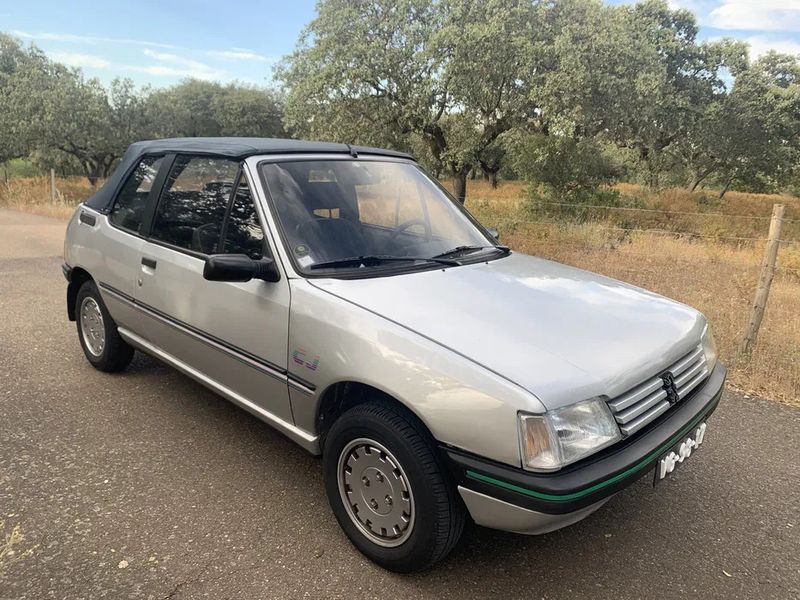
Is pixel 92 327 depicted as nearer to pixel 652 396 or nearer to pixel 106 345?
pixel 106 345

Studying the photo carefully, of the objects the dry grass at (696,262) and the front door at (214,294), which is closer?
the front door at (214,294)

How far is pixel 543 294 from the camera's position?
2.72m

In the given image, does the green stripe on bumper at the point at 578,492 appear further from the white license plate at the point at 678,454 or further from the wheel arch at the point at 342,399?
the wheel arch at the point at 342,399

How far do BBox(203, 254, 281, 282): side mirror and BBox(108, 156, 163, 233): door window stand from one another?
1488mm

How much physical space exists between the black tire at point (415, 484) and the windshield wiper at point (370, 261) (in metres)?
0.74

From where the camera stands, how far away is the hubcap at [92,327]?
4.34 meters

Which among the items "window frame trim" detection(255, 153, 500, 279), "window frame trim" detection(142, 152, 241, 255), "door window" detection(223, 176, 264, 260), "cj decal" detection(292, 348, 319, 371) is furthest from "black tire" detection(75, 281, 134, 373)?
"cj decal" detection(292, 348, 319, 371)

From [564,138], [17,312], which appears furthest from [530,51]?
[17,312]

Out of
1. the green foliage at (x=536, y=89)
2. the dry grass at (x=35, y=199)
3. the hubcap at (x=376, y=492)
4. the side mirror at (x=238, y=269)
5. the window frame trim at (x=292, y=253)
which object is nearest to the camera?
the hubcap at (x=376, y=492)

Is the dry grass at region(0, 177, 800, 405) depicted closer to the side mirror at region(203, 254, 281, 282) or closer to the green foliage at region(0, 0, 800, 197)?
the green foliage at region(0, 0, 800, 197)

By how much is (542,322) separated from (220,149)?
82.9 inches

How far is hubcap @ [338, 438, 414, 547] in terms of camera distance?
90.0 inches

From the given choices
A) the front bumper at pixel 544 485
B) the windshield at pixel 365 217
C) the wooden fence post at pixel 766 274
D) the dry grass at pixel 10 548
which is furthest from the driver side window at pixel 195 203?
the wooden fence post at pixel 766 274

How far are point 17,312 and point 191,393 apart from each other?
10.7 ft
